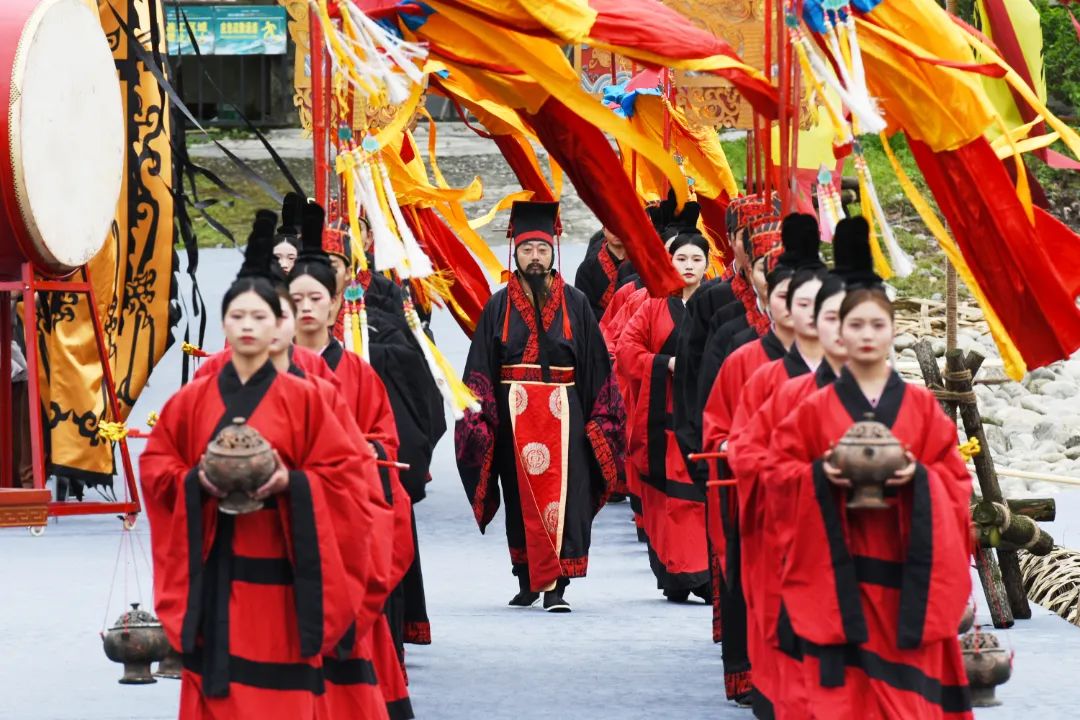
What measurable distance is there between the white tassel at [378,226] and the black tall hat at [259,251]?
2.07 feet

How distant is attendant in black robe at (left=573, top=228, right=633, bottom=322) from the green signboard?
34.2ft

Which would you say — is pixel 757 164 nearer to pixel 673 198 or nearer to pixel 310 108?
pixel 310 108

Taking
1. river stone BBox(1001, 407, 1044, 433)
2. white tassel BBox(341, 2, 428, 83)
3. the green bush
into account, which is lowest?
river stone BBox(1001, 407, 1044, 433)

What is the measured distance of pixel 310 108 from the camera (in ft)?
22.8

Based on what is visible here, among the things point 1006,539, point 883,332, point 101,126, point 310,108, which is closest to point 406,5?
point 310,108

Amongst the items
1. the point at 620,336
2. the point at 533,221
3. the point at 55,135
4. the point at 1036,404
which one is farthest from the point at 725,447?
the point at 1036,404

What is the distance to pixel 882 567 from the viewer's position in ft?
16.5

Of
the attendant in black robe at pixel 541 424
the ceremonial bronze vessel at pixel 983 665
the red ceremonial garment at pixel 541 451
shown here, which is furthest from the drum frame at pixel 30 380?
the ceremonial bronze vessel at pixel 983 665

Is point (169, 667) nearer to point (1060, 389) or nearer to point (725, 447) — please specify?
point (725, 447)

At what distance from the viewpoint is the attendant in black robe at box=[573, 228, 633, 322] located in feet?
38.2

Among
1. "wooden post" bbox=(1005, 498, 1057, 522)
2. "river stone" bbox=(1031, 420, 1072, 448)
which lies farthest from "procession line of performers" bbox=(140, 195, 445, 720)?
"river stone" bbox=(1031, 420, 1072, 448)

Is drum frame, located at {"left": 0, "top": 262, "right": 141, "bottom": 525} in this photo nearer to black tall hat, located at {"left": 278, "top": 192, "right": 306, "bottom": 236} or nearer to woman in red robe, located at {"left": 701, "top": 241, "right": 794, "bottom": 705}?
black tall hat, located at {"left": 278, "top": 192, "right": 306, "bottom": 236}

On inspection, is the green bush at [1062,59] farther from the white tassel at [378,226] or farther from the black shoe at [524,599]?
the white tassel at [378,226]

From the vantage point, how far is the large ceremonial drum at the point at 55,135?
745 cm
